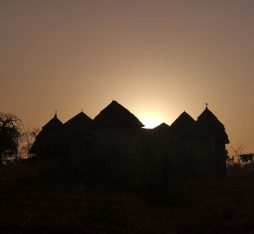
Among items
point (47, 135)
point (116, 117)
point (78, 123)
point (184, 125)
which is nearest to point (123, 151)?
point (116, 117)

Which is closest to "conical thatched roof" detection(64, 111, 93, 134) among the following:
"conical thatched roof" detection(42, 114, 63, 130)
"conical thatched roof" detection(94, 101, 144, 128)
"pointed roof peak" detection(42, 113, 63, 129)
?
"conical thatched roof" detection(94, 101, 144, 128)

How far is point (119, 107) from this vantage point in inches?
1298

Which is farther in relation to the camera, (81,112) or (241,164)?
(241,164)

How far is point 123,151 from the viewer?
3105cm

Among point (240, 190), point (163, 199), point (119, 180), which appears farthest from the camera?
point (119, 180)

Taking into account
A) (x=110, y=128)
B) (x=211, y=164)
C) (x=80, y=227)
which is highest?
(x=110, y=128)

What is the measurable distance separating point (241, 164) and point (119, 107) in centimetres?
4736

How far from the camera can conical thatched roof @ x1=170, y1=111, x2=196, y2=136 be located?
3672 cm

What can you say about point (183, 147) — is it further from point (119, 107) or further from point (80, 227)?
point (80, 227)

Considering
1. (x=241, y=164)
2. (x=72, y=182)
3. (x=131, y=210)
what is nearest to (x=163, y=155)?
(x=72, y=182)

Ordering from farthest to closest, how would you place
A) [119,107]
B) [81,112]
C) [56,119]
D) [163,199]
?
1. [56,119]
2. [81,112]
3. [119,107]
4. [163,199]

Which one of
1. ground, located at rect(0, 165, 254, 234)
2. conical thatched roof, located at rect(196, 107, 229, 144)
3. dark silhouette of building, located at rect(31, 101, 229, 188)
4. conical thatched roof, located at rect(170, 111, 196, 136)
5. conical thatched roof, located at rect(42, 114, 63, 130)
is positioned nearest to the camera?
ground, located at rect(0, 165, 254, 234)

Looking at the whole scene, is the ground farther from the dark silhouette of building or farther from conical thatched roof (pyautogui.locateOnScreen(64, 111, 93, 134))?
conical thatched roof (pyautogui.locateOnScreen(64, 111, 93, 134))

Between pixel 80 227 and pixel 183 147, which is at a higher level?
pixel 183 147
